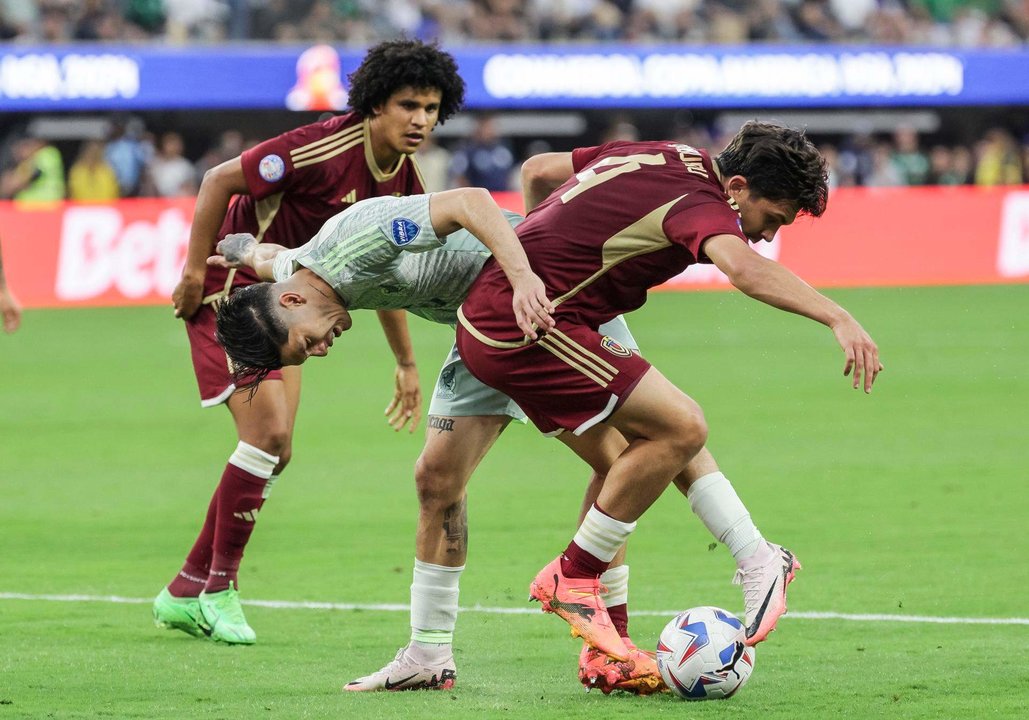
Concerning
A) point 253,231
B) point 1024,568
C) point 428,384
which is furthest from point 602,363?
point 428,384

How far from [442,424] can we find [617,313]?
716mm

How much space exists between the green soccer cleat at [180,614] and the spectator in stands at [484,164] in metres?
18.3

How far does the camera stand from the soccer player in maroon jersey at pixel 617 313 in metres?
5.31

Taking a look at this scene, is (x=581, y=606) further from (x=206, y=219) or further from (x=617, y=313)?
(x=206, y=219)

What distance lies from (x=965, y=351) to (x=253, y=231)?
11287 millimetres

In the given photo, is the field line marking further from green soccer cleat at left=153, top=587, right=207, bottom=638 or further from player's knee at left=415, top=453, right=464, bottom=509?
player's knee at left=415, top=453, right=464, bottom=509

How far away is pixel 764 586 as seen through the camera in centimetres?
544

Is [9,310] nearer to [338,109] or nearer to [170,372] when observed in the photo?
[170,372]

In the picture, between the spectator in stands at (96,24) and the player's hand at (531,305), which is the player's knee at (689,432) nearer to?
the player's hand at (531,305)

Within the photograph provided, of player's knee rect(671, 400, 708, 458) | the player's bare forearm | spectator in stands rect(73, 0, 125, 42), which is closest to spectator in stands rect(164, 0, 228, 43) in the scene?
spectator in stands rect(73, 0, 125, 42)

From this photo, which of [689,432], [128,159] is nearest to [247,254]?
[689,432]

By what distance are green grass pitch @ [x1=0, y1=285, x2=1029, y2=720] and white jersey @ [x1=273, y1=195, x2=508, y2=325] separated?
132 cm

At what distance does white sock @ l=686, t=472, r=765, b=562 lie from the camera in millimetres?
5551

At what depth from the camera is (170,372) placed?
16.0 metres
